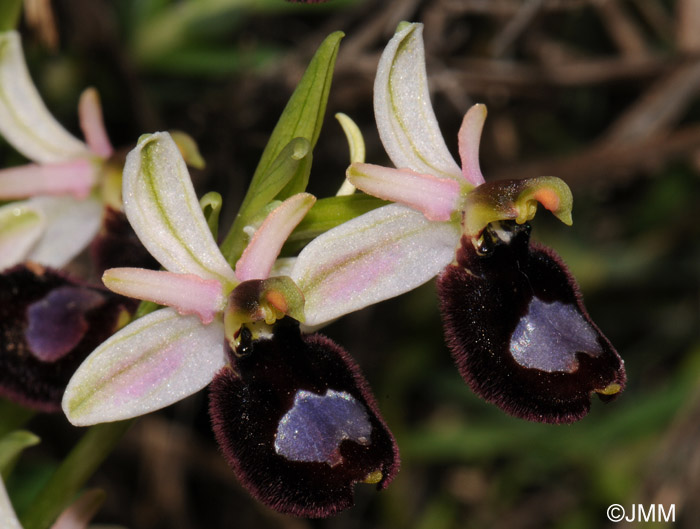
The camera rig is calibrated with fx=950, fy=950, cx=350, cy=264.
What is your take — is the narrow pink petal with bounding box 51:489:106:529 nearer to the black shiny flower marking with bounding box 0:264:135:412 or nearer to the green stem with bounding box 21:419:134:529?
the green stem with bounding box 21:419:134:529

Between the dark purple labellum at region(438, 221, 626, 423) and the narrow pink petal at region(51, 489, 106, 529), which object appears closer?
the dark purple labellum at region(438, 221, 626, 423)

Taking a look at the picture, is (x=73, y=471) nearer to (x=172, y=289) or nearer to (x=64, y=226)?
(x=172, y=289)

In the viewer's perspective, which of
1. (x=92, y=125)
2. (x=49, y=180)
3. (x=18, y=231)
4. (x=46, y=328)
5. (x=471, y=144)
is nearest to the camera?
(x=471, y=144)

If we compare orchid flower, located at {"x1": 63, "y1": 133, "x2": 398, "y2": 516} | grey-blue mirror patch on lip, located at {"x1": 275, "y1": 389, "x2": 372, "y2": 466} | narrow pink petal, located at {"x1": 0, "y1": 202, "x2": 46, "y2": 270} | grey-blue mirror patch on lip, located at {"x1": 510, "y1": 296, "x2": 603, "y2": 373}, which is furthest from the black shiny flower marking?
grey-blue mirror patch on lip, located at {"x1": 510, "y1": 296, "x2": 603, "y2": 373}

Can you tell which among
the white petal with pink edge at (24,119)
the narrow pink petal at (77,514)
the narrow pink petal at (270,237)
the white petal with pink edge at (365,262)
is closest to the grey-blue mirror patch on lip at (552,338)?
the white petal with pink edge at (365,262)

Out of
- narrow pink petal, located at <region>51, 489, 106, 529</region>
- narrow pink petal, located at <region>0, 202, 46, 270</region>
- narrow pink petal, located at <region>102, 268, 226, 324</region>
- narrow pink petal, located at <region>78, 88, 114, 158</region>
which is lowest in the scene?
narrow pink petal, located at <region>51, 489, 106, 529</region>

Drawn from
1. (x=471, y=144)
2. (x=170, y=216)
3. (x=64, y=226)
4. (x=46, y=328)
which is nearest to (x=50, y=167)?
(x=64, y=226)

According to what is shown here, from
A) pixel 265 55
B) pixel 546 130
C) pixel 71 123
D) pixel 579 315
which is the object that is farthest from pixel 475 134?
pixel 546 130
